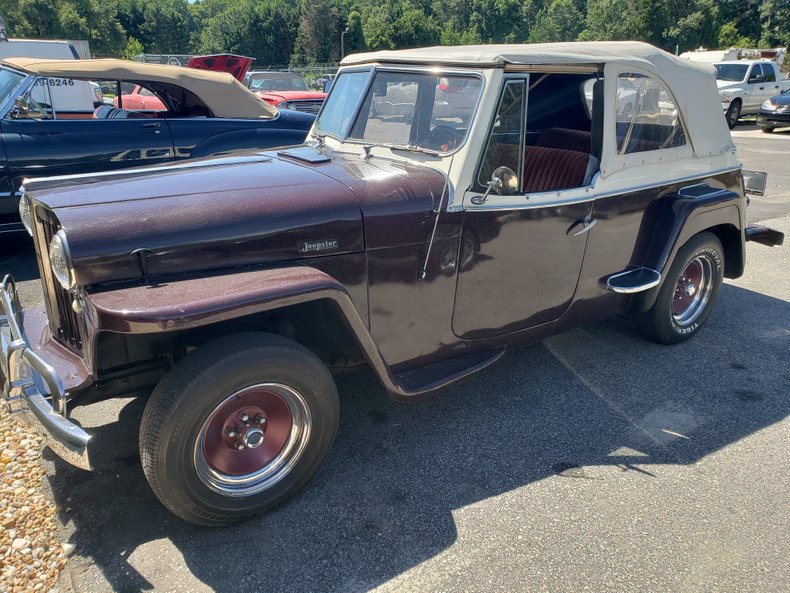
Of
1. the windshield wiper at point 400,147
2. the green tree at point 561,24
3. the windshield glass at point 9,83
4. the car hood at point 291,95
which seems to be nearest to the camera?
the windshield wiper at point 400,147

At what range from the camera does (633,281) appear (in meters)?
3.56

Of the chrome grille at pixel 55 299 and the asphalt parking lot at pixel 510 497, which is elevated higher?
the chrome grille at pixel 55 299

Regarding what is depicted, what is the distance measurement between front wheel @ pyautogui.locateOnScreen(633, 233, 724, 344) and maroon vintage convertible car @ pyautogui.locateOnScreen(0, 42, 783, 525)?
38mm

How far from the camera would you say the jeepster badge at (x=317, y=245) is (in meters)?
2.52

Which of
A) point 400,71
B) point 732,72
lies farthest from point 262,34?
point 400,71

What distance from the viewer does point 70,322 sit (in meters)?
2.63

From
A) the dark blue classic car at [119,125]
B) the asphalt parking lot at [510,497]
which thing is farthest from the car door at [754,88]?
the asphalt parking lot at [510,497]

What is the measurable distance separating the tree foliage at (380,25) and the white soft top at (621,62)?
141ft

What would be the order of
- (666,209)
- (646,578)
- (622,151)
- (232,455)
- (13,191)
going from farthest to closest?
1. (13,191)
2. (666,209)
3. (622,151)
4. (232,455)
5. (646,578)

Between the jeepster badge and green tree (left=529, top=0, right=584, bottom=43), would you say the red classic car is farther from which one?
green tree (left=529, top=0, right=584, bottom=43)

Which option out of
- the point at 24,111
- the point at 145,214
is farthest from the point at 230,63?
the point at 145,214

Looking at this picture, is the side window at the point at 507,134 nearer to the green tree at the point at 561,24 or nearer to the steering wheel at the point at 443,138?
the steering wheel at the point at 443,138

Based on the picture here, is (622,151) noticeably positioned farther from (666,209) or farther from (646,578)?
(646,578)

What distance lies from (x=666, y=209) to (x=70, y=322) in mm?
3457
